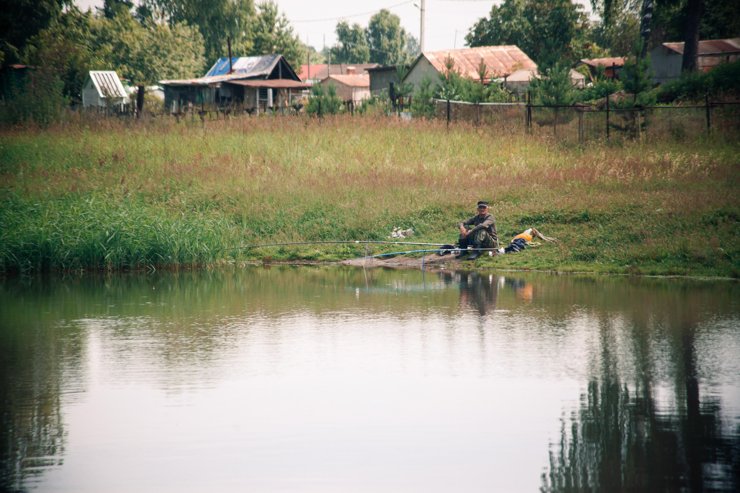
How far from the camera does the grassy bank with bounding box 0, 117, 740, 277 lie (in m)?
20.4

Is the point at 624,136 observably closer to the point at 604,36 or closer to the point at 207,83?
the point at 207,83

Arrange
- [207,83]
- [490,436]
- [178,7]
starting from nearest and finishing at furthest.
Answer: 1. [490,436]
2. [207,83]
3. [178,7]

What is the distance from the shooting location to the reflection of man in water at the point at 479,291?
1575 centimetres

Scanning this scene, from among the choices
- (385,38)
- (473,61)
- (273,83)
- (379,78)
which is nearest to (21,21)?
(273,83)

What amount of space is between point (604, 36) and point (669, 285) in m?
66.5

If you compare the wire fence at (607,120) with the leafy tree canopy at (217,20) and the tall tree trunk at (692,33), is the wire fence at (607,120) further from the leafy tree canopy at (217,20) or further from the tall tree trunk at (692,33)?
the leafy tree canopy at (217,20)

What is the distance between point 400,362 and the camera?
11734mm

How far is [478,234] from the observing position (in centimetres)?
2064

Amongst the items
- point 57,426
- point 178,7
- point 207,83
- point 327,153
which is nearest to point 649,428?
point 57,426

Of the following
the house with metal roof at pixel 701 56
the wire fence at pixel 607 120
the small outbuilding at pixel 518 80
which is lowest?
the wire fence at pixel 607 120

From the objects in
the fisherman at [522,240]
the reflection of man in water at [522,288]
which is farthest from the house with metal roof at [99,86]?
the reflection of man in water at [522,288]

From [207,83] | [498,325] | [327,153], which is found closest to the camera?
[498,325]

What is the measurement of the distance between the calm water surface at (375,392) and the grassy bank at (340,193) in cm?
348

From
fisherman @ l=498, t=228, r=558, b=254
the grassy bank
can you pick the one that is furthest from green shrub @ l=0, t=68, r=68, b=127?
fisherman @ l=498, t=228, r=558, b=254
